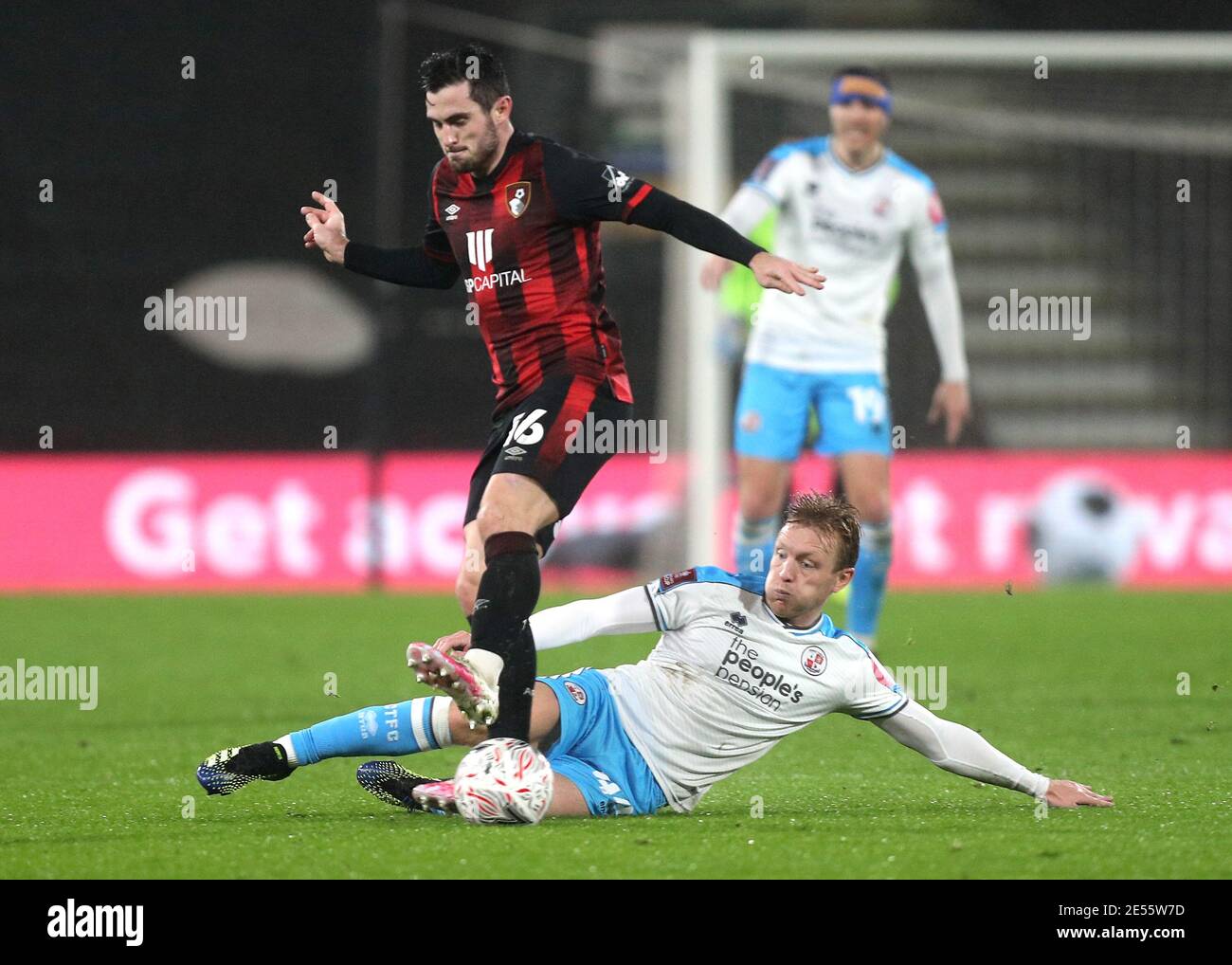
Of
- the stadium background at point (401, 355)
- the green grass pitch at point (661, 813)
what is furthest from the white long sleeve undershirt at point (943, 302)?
the stadium background at point (401, 355)

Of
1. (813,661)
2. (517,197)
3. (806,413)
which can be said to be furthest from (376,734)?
(806,413)

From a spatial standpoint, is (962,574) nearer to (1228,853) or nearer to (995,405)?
(995,405)

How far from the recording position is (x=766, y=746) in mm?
4469

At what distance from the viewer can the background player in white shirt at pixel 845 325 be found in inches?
288

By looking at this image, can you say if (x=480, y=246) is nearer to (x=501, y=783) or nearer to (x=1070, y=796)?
(x=501, y=783)

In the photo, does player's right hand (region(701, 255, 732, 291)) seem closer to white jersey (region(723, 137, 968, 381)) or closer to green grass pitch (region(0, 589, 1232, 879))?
white jersey (region(723, 137, 968, 381))

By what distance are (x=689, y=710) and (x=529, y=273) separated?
1214 millimetres

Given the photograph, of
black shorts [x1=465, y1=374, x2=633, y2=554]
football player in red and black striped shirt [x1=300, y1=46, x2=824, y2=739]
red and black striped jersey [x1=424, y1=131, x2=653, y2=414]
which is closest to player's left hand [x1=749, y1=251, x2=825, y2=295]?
football player in red and black striped shirt [x1=300, y1=46, x2=824, y2=739]

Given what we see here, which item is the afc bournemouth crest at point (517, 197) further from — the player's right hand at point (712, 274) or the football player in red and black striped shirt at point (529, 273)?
the player's right hand at point (712, 274)

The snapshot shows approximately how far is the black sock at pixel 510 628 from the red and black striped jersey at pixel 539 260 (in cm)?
62

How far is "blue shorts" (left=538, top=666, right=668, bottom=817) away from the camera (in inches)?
171

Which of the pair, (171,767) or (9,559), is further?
(9,559)

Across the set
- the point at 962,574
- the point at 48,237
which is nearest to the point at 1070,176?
the point at 962,574
